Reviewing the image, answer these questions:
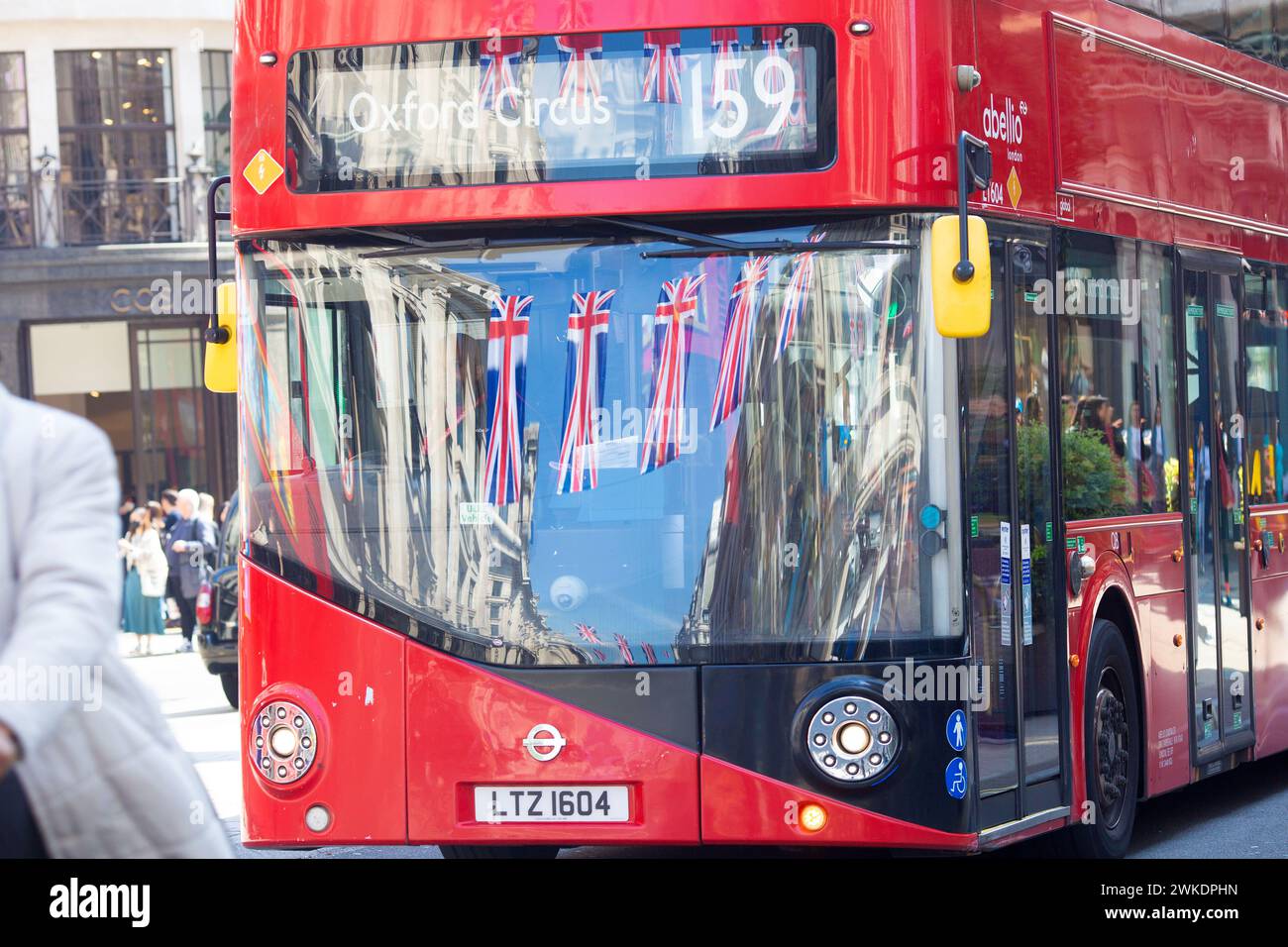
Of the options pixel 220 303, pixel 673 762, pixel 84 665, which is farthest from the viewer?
pixel 220 303

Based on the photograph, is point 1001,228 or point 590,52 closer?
point 590,52

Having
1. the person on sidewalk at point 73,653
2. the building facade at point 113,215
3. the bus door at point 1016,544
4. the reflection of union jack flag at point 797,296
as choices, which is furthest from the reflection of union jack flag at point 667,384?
the building facade at point 113,215

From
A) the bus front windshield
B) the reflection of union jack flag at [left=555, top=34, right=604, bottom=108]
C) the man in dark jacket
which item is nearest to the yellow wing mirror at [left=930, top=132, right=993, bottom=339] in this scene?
the bus front windshield

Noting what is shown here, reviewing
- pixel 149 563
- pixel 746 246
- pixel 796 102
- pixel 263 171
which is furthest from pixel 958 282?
pixel 149 563

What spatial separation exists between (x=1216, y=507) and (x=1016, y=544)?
101 inches

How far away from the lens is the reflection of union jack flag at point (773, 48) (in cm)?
665

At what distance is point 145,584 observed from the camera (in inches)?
866

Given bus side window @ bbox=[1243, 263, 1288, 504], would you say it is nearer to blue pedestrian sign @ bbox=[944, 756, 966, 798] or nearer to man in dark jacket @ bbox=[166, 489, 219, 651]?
blue pedestrian sign @ bbox=[944, 756, 966, 798]

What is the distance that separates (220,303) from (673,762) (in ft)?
7.57

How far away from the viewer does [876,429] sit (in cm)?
662

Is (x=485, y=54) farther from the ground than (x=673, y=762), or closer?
farther from the ground

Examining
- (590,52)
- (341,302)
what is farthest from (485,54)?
(341,302)

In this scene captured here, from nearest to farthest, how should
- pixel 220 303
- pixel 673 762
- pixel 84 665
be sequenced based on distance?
pixel 84 665 → pixel 673 762 → pixel 220 303
